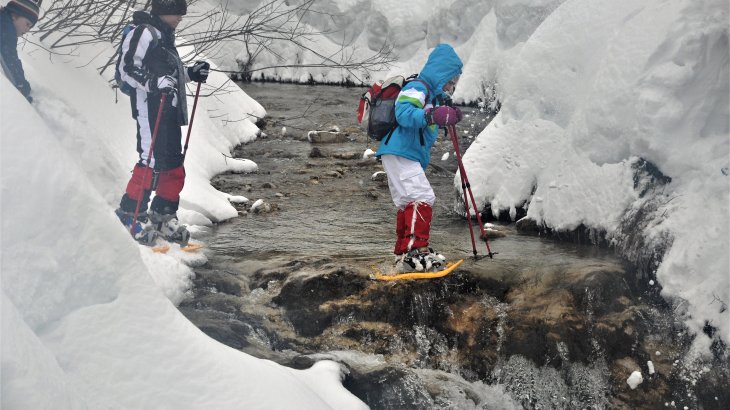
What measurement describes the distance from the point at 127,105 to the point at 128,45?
2.60 meters

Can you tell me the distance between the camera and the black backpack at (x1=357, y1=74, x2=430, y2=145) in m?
4.77

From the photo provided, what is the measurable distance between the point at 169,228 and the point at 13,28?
1839mm

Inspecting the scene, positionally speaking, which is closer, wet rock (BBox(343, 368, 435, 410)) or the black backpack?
wet rock (BBox(343, 368, 435, 410))

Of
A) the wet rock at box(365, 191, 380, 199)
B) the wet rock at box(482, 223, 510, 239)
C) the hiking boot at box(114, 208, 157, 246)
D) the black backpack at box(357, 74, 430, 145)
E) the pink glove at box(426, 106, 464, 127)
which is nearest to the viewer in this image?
the pink glove at box(426, 106, 464, 127)

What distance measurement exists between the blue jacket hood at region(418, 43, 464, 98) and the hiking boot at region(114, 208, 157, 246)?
7.97 ft

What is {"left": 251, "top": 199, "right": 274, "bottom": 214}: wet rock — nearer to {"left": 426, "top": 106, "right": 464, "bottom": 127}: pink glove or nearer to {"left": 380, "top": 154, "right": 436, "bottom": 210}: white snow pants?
{"left": 380, "top": 154, "right": 436, "bottom": 210}: white snow pants

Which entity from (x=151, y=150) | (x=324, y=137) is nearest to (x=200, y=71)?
(x=151, y=150)

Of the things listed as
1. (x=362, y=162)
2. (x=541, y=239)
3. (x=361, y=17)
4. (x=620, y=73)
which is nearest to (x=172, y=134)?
(x=541, y=239)

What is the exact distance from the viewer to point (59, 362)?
204 cm

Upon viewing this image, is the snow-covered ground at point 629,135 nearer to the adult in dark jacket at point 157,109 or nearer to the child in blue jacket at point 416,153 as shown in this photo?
the child in blue jacket at point 416,153

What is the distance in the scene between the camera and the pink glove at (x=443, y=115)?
173 inches

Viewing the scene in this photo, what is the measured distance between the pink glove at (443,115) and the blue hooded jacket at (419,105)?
0.06m

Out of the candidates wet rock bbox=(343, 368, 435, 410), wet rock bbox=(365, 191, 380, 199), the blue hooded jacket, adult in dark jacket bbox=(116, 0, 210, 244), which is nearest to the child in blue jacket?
the blue hooded jacket

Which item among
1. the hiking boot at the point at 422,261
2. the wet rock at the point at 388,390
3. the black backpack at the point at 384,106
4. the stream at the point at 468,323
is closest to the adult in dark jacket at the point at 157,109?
the stream at the point at 468,323
